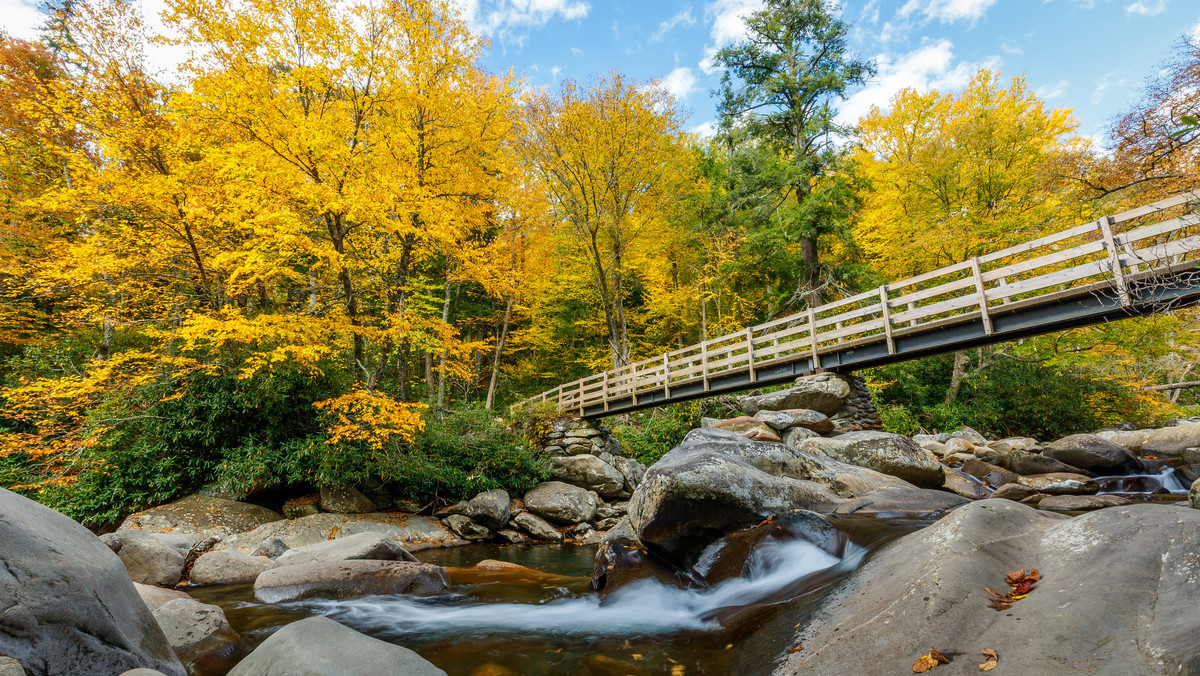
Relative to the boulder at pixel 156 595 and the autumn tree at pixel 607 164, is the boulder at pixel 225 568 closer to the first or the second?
the boulder at pixel 156 595

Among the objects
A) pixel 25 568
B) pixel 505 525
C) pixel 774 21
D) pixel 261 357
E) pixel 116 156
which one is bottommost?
pixel 505 525

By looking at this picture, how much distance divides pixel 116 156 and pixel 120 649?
9.29 metres

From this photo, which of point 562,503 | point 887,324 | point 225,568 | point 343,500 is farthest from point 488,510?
point 887,324

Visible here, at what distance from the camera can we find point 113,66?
8.52m

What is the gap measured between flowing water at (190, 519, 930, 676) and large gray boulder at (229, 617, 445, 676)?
1077mm

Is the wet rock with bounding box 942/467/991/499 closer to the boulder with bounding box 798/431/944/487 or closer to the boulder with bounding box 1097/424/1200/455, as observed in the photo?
the boulder with bounding box 798/431/944/487

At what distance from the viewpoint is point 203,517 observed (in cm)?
838

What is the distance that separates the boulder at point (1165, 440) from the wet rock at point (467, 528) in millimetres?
14173

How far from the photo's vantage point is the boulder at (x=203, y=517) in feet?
26.3

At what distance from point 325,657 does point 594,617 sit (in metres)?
2.56

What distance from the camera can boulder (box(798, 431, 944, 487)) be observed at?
7.73 m

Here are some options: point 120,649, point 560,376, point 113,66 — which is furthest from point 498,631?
point 560,376

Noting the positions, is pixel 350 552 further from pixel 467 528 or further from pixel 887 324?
pixel 887 324

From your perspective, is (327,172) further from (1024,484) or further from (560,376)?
(560,376)
